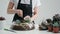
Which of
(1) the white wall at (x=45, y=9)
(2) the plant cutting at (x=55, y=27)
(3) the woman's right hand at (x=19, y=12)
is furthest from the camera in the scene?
(1) the white wall at (x=45, y=9)

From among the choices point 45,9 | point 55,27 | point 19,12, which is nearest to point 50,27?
point 55,27

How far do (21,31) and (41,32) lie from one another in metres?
0.16

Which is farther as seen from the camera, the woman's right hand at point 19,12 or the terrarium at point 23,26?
the woman's right hand at point 19,12

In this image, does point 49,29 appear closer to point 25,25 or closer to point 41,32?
point 41,32

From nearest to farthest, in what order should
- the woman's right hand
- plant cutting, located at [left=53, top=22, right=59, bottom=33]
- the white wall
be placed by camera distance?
1. plant cutting, located at [left=53, top=22, right=59, bottom=33]
2. the woman's right hand
3. the white wall

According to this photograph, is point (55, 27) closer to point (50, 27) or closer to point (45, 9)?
point (50, 27)

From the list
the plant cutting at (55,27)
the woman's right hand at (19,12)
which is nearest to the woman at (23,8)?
the woman's right hand at (19,12)

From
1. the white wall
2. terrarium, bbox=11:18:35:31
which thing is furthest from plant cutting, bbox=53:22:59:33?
the white wall

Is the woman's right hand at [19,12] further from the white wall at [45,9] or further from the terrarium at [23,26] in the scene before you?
the white wall at [45,9]

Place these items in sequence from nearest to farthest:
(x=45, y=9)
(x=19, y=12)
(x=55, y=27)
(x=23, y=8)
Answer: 1. (x=55, y=27)
2. (x=19, y=12)
3. (x=23, y=8)
4. (x=45, y=9)

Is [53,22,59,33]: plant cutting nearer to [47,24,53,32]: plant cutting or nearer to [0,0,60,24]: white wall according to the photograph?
[47,24,53,32]: plant cutting

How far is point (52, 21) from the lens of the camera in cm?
131

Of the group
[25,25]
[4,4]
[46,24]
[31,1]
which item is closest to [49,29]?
[46,24]

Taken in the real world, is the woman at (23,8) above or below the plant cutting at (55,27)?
above
